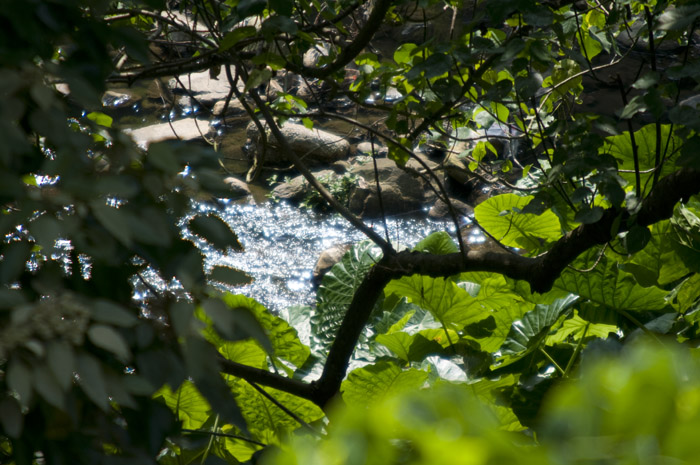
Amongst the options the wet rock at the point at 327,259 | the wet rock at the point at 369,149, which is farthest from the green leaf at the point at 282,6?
the wet rock at the point at 369,149

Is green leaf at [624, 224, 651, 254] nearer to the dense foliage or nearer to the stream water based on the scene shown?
the dense foliage

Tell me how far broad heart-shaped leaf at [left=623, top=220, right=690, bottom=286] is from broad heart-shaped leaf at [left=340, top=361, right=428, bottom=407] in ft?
3.02

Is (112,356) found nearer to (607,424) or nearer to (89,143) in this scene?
(89,143)

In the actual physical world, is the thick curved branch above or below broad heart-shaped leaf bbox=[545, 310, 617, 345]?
above

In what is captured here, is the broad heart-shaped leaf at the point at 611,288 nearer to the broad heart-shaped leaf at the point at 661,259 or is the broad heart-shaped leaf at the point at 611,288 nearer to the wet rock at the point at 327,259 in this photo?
the broad heart-shaped leaf at the point at 661,259

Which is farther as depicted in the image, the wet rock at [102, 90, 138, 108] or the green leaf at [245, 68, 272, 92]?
the wet rock at [102, 90, 138, 108]

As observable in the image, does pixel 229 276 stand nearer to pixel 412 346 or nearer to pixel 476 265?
pixel 476 265

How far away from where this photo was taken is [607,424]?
28 cm

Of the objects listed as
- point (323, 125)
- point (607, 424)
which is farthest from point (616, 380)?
point (323, 125)

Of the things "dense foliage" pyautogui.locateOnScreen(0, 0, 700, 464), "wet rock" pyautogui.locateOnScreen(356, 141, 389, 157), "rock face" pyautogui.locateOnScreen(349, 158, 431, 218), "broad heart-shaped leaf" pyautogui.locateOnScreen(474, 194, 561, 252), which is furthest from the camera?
"wet rock" pyautogui.locateOnScreen(356, 141, 389, 157)

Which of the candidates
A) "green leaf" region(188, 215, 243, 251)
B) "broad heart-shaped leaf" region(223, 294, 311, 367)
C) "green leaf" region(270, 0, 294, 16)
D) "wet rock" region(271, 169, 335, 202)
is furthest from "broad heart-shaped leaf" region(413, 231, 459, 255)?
"wet rock" region(271, 169, 335, 202)

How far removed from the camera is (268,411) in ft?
5.51

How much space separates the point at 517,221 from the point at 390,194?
396 cm

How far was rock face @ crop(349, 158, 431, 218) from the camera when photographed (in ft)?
19.0
